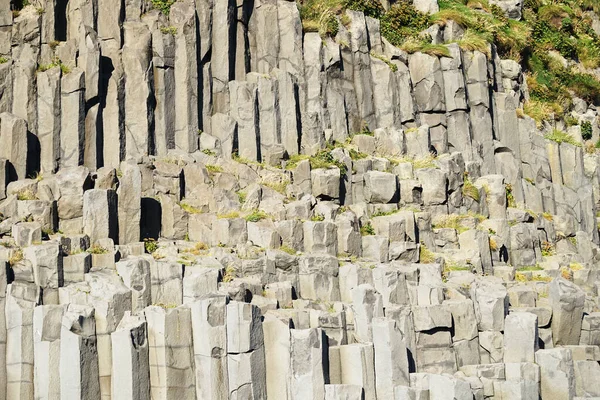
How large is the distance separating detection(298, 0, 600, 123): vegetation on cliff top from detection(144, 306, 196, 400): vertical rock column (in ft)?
56.4

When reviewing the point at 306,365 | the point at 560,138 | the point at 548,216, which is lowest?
the point at 306,365

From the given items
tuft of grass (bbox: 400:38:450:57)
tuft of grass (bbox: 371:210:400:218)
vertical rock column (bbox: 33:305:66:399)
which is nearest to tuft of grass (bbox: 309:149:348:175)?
tuft of grass (bbox: 371:210:400:218)

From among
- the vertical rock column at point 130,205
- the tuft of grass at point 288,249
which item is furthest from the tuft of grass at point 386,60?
the vertical rock column at point 130,205

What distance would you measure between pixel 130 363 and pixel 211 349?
181 cm

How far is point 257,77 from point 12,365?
50.5 feet

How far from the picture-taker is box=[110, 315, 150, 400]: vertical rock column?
2427 centimetres

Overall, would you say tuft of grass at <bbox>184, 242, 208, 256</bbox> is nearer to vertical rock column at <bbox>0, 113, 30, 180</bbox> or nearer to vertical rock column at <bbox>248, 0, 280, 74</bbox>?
vertical rock column at <bbox>0, 113, 30, 180</bbox>

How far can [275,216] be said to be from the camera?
3178 centimetres

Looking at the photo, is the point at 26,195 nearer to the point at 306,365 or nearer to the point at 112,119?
the point at 112,119

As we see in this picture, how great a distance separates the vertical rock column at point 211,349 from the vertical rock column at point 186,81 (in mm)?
11181

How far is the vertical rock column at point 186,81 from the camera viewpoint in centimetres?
3547

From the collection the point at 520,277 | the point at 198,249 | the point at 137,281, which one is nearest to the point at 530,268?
the point at 520,277

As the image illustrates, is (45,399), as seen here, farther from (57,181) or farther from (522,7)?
(522,7)

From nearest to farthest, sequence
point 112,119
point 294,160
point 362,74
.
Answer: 1. point 112,119
2. point 294,160
3. point 362,74
